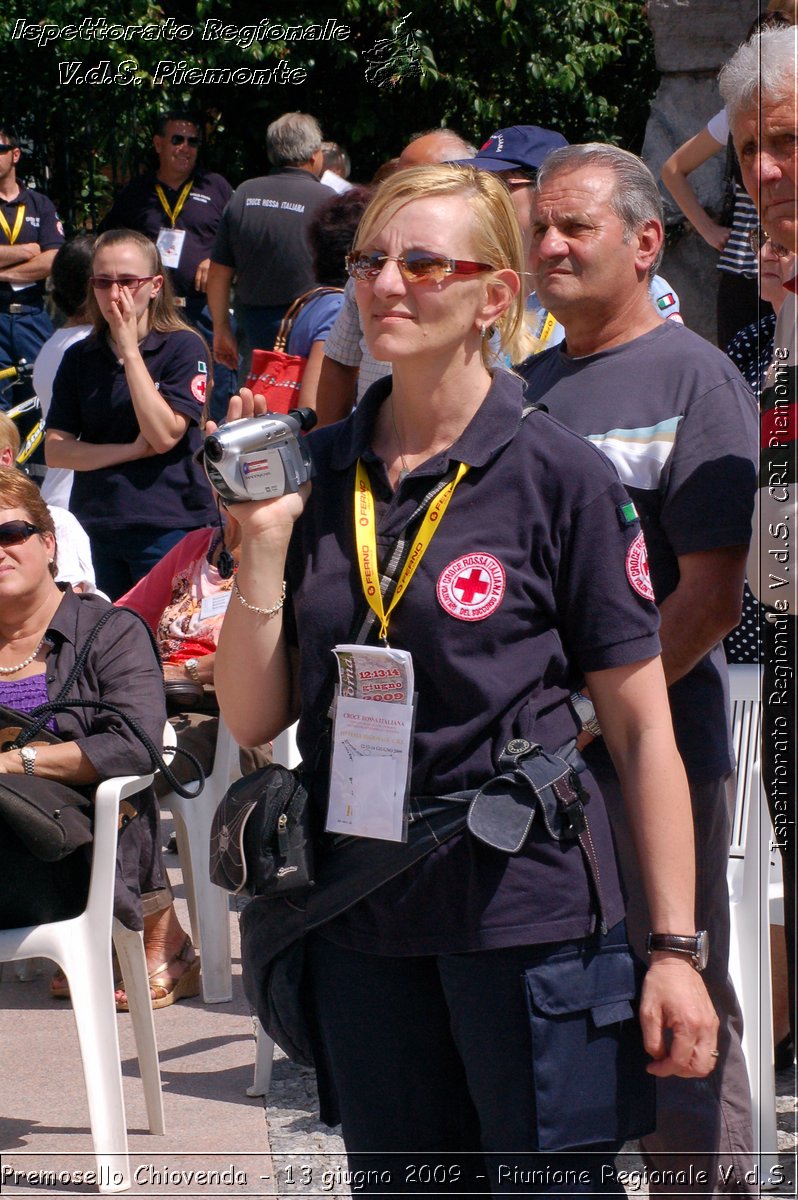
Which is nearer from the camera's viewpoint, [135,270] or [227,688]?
[227,688]

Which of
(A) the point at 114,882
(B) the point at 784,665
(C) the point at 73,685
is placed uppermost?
(B) the point at 784,665

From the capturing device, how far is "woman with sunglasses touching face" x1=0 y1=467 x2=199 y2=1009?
3.33 m

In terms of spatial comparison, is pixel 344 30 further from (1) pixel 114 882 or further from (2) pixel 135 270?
(1) pixel 114 882

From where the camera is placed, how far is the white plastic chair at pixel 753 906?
9.18ft

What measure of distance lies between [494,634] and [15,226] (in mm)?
7657

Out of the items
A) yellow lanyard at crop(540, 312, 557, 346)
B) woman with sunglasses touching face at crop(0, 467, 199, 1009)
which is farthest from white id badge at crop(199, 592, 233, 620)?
yellow lanyard at crop(540, 312, 557, 346)

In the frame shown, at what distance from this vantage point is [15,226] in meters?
8.71

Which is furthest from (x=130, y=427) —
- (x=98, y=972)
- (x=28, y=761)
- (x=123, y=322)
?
(x=98, y=972)

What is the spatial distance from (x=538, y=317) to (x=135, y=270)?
2181 mm

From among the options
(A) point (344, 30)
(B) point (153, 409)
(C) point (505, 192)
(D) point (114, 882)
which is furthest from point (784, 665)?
(A) point (344, 30)

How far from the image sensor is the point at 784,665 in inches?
94.3

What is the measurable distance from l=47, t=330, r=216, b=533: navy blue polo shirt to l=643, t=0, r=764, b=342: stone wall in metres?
3.06

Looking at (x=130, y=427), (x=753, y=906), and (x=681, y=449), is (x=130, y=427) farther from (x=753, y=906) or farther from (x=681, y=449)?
(x=681, y=449)

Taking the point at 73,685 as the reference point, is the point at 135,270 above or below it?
above
